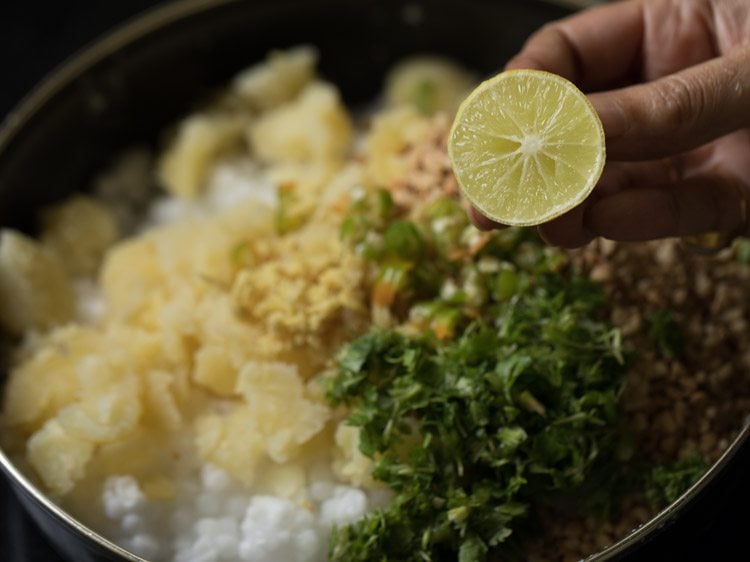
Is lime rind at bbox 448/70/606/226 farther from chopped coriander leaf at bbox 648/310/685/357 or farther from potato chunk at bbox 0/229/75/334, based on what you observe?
potato chunk at bbox 0/229/75/334

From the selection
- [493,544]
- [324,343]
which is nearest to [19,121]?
[324,343]

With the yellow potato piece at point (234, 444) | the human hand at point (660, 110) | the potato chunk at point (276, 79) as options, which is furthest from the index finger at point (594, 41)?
the yellow potato piece at point (234, 444)

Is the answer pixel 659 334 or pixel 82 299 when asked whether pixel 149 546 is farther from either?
pixel 659 334

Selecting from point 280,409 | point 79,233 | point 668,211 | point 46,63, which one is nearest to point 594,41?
point 668,211

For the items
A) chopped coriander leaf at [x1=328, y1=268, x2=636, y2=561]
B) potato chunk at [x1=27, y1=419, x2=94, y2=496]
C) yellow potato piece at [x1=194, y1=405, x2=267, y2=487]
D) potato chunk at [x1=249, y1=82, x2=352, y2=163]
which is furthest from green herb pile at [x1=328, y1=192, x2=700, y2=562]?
potato chunk at [x1=249, y1=82, x2=352, y2=163]

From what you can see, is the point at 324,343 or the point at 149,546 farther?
the point at 324,343

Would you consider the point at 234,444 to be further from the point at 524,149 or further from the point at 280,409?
the point at 524,149
